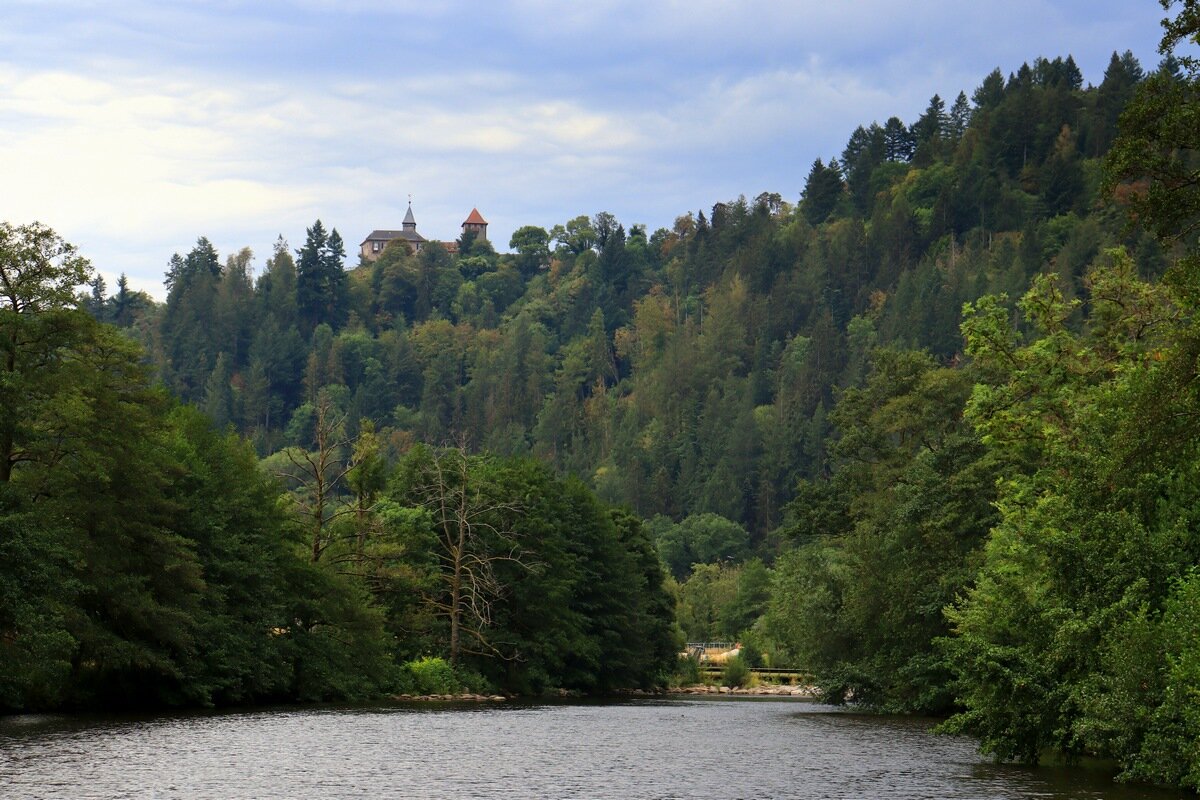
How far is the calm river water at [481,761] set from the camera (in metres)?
32.8

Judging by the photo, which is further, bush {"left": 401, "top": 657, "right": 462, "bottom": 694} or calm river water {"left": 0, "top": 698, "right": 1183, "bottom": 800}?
bush {"left": 401, "top": 657, "right": 462, "bottom": 694}

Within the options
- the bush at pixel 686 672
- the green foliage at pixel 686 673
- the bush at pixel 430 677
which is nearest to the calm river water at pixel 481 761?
the bush at pixel 430 677

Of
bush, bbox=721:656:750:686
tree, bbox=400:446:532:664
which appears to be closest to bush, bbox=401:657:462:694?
tree, bbox=400:446:532:664

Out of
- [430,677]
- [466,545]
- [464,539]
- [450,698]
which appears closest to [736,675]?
[464,539]

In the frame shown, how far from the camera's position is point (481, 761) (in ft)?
133

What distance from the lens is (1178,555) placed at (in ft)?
119

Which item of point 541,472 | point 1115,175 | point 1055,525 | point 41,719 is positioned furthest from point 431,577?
point 1115,175

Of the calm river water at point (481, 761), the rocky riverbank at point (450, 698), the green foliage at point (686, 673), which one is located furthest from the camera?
the green foliage at point (686, 673)

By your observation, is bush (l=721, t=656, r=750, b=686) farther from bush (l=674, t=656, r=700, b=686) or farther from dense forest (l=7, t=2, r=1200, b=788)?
dense forest (l=7, t=2, r=1200, b=788)

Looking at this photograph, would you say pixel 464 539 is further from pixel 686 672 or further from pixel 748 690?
pixel 686 672

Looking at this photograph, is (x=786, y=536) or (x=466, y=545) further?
(x=786, y=536)

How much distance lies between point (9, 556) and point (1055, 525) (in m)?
31.9

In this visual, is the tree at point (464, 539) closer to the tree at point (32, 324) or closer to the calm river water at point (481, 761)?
the calm river water at point (481, 761)

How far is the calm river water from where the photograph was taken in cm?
3281
